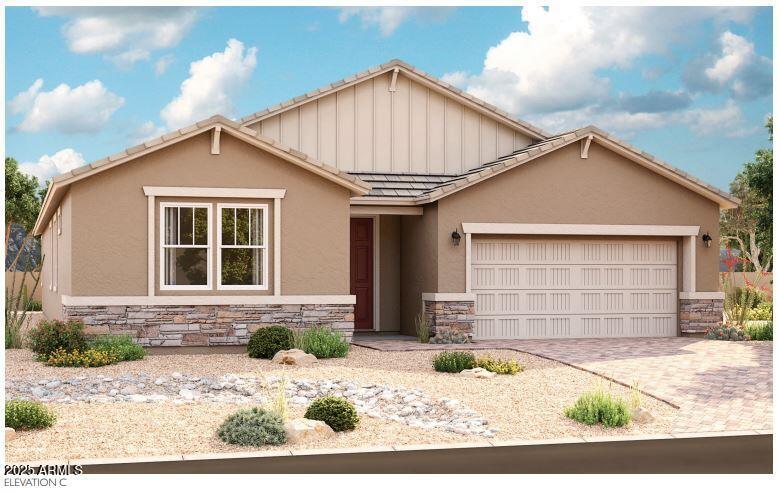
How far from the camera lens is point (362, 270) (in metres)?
18.8

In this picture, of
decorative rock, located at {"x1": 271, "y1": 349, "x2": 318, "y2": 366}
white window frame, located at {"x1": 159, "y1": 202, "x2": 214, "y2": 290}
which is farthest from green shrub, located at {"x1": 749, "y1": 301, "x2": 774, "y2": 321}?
white window frame, located at {"x1": 159, "y1": 202, "x2": 214, "y2": 290}

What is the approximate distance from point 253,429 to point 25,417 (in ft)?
7.58

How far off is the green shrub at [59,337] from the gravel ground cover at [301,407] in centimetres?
30

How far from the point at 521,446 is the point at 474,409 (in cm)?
187

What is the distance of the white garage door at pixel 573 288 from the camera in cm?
1756

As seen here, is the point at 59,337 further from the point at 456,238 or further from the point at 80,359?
the point at 456,238

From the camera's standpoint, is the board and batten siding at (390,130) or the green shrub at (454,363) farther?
the board and batten siding at (390,130)

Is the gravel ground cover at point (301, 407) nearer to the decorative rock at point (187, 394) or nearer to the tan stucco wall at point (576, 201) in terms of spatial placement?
the decorative rock at point (187, 394)

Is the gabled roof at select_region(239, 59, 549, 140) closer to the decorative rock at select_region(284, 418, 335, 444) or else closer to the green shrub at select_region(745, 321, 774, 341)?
the green shrub at select_region(745, 321, 774, 341)

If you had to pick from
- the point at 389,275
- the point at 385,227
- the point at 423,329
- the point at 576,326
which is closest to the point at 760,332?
the point at 576,326

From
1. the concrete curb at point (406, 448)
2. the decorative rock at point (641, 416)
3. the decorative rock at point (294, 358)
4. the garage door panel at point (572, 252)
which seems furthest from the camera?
the garage door panel at point (572, 252)

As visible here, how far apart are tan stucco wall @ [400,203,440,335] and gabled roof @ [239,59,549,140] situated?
292cm

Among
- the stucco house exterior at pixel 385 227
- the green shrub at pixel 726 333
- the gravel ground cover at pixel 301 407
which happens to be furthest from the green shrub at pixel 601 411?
the green shrub at pixel 726 333

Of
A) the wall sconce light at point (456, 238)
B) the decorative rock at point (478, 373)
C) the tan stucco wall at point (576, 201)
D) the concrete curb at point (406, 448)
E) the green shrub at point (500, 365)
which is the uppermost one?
the tan stucco wall at point (576, 201)
